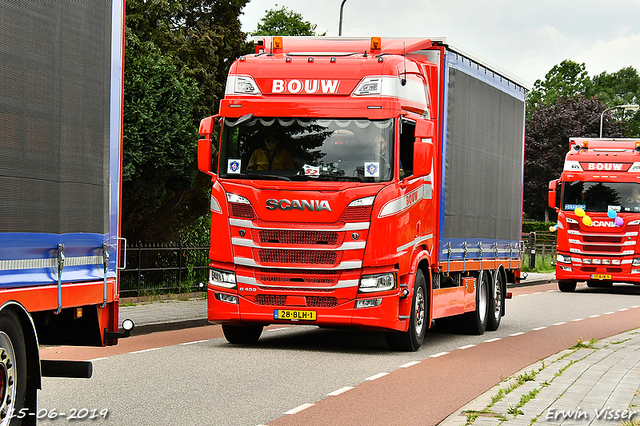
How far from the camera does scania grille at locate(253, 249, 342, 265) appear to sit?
1224 centimetres

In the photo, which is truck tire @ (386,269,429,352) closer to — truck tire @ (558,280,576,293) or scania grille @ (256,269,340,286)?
scania grille @ (256,269,340,286)

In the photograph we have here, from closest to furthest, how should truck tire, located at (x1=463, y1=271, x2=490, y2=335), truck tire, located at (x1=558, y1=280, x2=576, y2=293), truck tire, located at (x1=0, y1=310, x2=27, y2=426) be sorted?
truck tire, located at (x1=0, y1=310, x2=27, y2=426) → truck tire, located at (x1=463, y1=271, x2=490, y2=335) → truck tire, located at (x1=558, y1=280, x2=576, y2=293)

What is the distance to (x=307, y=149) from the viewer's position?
40.9ft

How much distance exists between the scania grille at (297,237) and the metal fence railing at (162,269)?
771 centimetres

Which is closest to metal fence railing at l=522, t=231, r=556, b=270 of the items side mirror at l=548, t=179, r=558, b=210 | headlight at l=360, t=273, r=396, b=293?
side mirror at l=548, t=179, r=558, b=210

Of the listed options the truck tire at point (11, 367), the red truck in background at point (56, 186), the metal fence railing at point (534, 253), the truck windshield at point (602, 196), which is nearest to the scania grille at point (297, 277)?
the red truck in background at point (56, 186)

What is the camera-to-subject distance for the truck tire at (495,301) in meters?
17.4

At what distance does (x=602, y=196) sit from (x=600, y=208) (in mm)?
361

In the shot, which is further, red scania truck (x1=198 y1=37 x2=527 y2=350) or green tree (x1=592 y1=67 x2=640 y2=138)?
green tree (x1=592 y1=67 x2=640 y2=138)

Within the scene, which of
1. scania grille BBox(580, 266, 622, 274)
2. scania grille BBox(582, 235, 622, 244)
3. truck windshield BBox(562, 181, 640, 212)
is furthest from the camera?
scania grille BBox(580, 266, 622, 274)

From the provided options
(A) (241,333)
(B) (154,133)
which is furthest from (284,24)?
(A) (241,333)

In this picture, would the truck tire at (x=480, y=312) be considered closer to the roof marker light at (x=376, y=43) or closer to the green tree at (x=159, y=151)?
the roof marker light at (x=376, y=43)

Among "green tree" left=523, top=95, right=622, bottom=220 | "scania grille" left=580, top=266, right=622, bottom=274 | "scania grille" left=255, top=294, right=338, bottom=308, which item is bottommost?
"scania grille" left=580, top=266, right=622, bottom=274

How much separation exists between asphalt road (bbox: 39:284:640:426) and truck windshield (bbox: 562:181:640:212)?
42.1ft
